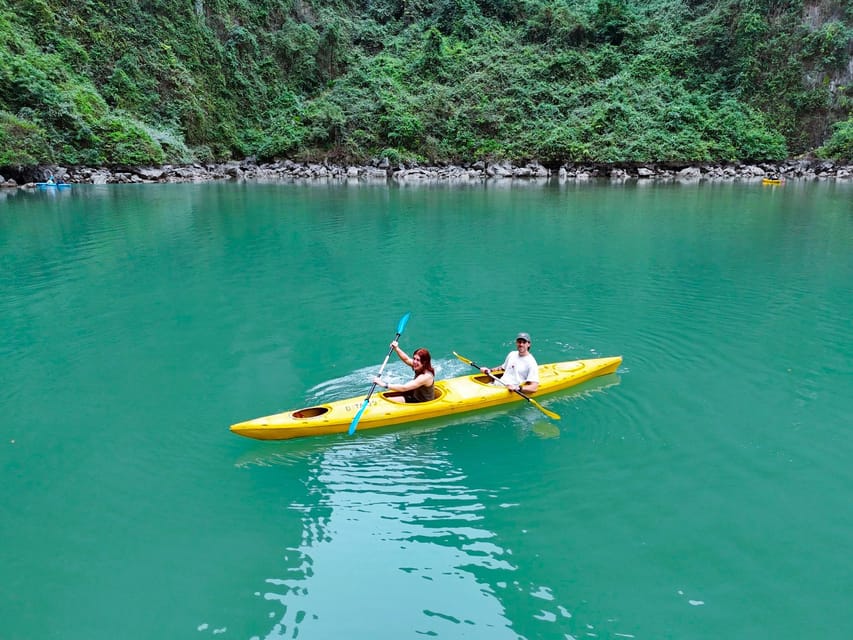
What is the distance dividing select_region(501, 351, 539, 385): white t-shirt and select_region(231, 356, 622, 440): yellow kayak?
0.15m

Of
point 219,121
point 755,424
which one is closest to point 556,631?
Result: point 755,424

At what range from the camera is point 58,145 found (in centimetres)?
3019

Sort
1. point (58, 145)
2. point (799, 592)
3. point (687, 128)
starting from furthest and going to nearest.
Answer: point (687, 128) < point (58, 145) < point (799, 592)

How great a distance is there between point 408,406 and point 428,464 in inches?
30.2

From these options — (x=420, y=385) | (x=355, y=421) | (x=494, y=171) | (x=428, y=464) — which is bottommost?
(x=428, y=464)

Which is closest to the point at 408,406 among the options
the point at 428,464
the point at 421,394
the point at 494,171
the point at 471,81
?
the point at 421,394

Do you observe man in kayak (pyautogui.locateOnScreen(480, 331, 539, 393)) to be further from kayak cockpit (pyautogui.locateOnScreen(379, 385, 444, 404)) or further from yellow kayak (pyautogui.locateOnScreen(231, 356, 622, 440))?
kayak cockpit (pyautogui.locateOnScreen(379, 385, 444, 404))

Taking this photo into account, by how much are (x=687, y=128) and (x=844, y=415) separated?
3831 centimetres

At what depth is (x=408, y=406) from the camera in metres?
5.79

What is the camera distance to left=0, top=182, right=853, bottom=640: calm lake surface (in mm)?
3588

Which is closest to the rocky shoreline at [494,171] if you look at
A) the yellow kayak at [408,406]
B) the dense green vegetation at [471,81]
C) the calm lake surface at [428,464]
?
the dense green vegetation at [471,81]

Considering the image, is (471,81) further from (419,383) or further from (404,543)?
(404,543)

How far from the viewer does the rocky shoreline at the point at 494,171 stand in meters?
37.9

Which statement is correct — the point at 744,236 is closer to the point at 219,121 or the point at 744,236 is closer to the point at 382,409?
the point at 382,409
